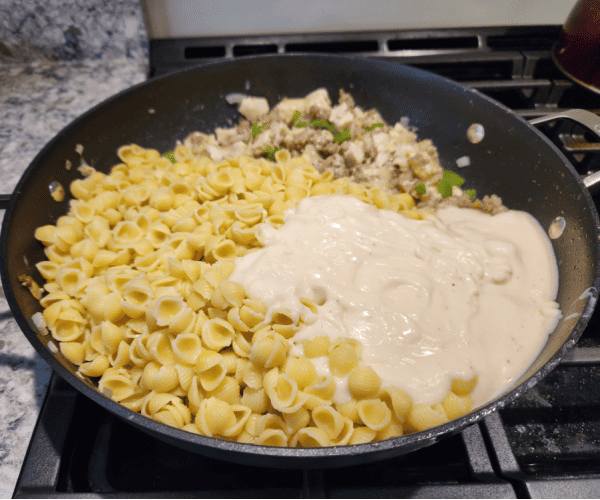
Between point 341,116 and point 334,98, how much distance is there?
15cm

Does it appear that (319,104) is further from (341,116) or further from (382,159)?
(382,159)

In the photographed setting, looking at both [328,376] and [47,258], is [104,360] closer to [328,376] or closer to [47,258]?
[47,258]

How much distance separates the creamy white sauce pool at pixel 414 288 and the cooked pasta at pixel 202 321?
4cm

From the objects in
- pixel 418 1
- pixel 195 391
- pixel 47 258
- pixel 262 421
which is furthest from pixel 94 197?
pixel 418 1

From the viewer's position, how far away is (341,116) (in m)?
1.67

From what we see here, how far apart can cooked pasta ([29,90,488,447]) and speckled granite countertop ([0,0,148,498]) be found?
559mm

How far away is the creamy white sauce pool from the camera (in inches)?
40.6

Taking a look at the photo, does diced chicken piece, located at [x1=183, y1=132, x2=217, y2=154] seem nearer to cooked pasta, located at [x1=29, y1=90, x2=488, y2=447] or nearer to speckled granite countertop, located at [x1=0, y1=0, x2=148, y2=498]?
cooked pasta, located at [x1=29, y1=90, x2=488, y2=447]

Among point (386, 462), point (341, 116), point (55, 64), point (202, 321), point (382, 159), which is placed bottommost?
point (386, 462)

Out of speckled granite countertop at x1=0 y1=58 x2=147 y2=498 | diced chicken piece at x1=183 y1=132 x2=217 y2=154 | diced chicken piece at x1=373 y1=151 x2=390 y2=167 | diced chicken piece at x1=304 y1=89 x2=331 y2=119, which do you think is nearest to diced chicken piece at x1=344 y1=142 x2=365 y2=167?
diced chicken piece at x1=373 y1=151 x2=390 y2=167

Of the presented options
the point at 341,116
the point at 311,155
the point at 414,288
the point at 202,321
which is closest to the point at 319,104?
the point at 341,116

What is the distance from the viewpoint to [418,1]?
70.7 inches

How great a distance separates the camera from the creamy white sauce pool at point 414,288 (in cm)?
103

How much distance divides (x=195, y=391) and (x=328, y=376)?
325mm
